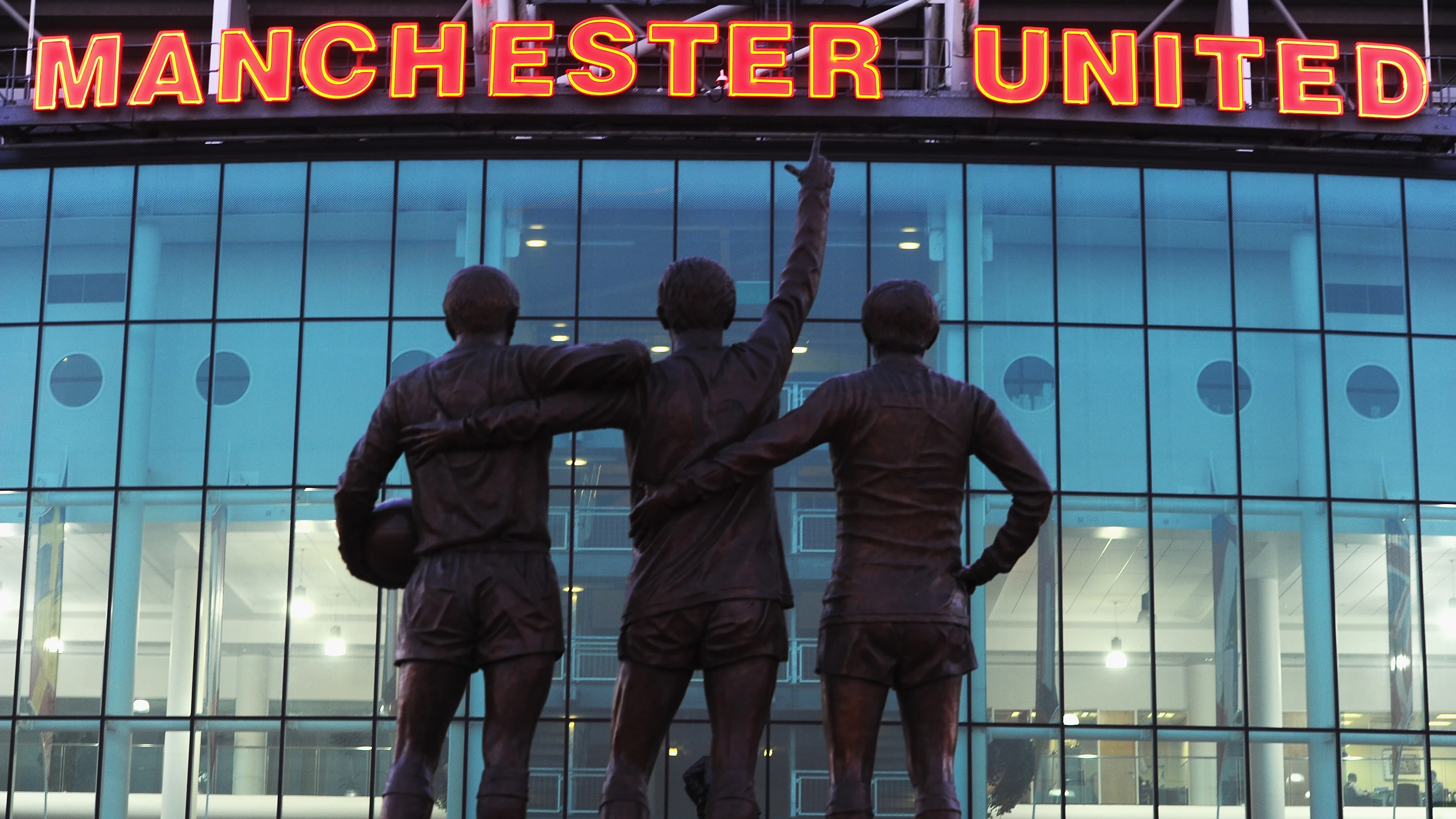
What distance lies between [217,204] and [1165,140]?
544 inches

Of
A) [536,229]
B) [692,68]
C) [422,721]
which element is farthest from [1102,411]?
[422,721]

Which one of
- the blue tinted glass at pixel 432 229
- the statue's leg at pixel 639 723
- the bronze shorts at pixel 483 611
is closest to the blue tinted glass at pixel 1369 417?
the blue tinted glass at pixel 432 229

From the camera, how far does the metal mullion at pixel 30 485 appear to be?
89.5 ft

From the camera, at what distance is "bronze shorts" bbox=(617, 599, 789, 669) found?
372 inches

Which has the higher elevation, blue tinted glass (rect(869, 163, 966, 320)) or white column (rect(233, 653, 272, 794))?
blue tinted glass (rect(869, 163, 966, 320))

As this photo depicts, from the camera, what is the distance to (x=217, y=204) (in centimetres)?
2878

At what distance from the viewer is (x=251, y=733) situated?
2708 cm

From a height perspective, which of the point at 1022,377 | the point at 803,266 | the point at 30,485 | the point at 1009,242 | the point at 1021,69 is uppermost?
the point at 1021,69

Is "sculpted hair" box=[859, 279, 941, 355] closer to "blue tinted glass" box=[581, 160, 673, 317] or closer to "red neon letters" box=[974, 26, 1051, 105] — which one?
"blue tinted glass" box=[581, 160, 673, 317]

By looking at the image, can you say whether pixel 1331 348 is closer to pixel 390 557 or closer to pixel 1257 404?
pixel 1257 404

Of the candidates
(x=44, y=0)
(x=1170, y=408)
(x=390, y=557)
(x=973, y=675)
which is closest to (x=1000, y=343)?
(x=1170, y=408)

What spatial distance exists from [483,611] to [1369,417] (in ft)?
69.6

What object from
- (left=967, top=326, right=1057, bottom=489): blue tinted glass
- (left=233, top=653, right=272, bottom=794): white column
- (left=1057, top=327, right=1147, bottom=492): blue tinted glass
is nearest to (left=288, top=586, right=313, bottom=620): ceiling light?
(left=233, top=653, right=272, bottom=794): white column

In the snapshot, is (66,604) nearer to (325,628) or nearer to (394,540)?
(325,628)
